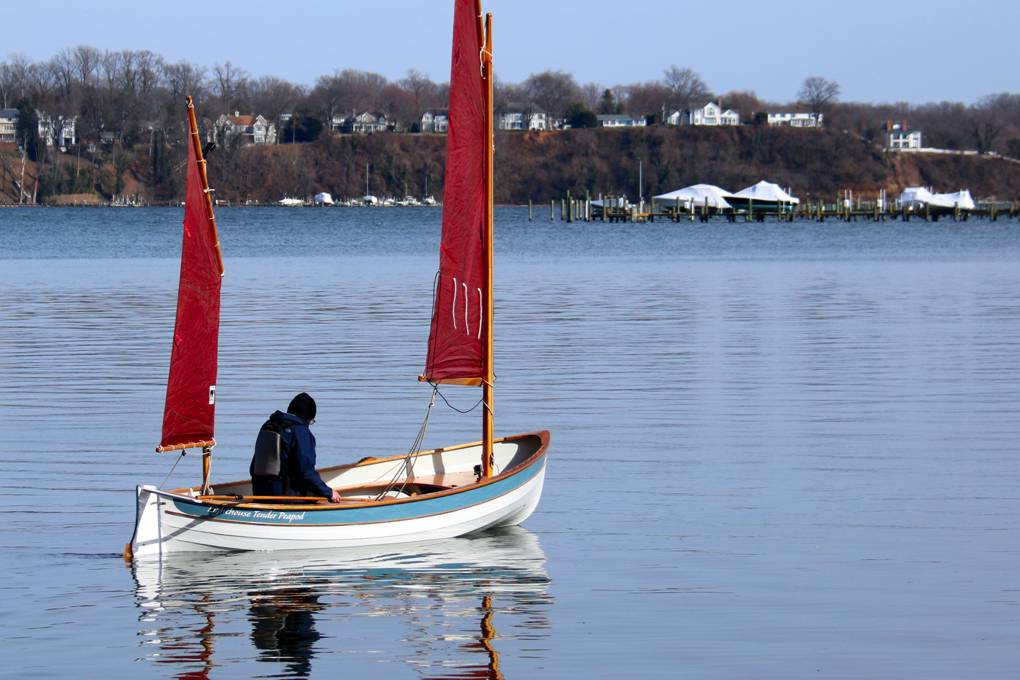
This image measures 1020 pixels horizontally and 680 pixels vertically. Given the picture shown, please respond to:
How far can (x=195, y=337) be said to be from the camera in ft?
62.1

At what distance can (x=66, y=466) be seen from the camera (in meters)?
24.7

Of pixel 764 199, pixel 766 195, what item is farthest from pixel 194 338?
pixel 766 195

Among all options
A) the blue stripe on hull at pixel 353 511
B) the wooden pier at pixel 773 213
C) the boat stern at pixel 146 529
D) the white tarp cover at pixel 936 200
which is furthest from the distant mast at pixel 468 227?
the white tarp cover at pixel 936 200

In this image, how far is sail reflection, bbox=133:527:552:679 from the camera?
14914mm

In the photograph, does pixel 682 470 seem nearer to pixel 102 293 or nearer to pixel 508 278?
pixel 102 293

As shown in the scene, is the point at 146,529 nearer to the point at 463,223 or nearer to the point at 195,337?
the point at 195,337

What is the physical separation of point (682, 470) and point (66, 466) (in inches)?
372

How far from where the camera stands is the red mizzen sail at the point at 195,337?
18453 millimetres

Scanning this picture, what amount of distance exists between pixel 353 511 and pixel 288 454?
3.24 feet

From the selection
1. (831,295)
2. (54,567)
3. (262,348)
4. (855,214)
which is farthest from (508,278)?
(855,214)

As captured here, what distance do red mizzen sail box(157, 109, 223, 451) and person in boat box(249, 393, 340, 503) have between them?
1262 millimetres

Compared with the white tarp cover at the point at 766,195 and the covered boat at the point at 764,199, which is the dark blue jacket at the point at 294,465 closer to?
the covered boat at the point at 764,199

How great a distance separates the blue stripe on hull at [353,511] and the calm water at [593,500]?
544mm

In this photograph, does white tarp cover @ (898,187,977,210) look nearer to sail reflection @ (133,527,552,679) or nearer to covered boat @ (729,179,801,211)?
covered boat @ (729,179,801,211)
